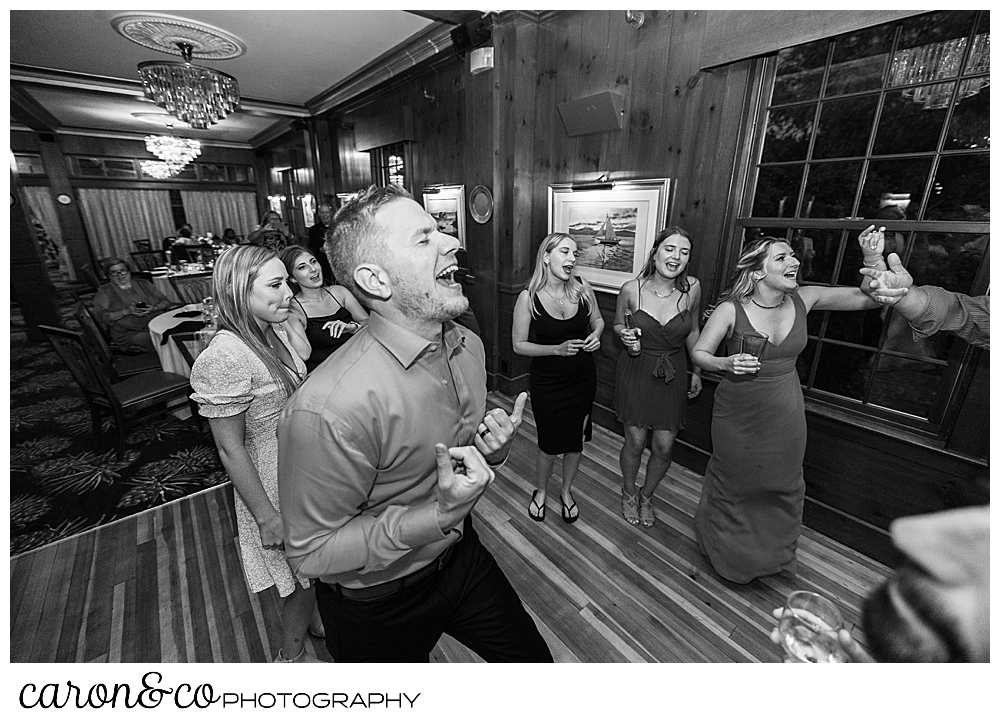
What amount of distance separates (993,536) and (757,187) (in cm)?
238

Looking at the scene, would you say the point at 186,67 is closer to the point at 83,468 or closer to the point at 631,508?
the point at 83,468

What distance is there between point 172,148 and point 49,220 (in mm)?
4921

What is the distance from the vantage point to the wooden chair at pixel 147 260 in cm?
924

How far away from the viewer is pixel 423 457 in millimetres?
1113

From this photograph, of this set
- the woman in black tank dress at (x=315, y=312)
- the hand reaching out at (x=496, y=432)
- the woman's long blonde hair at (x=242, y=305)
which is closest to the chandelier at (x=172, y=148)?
the woman in black tank dress at (x=315, y=312)

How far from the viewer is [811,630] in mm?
952

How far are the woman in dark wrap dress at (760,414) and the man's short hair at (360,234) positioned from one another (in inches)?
59.5

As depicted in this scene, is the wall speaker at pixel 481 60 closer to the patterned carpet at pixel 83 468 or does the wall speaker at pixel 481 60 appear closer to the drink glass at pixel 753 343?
the drink glass at pixel 753 343

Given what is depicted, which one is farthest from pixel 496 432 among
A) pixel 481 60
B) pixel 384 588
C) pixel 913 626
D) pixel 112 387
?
pixel 481 60

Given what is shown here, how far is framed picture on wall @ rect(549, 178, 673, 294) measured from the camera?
3010mm

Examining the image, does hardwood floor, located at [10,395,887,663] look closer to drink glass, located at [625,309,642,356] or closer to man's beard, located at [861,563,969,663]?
drink glass, located at [625,309,642,356]

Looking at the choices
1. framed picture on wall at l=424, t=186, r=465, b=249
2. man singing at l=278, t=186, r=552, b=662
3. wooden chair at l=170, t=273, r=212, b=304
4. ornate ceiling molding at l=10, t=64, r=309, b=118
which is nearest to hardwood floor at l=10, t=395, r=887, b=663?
man singing at l=278, t=186, r=552, b=662

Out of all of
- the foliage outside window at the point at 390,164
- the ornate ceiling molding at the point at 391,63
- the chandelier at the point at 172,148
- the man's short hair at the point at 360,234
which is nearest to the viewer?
the man's short hair at the point at 360,234

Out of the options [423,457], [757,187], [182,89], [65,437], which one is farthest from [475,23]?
[65,437]
